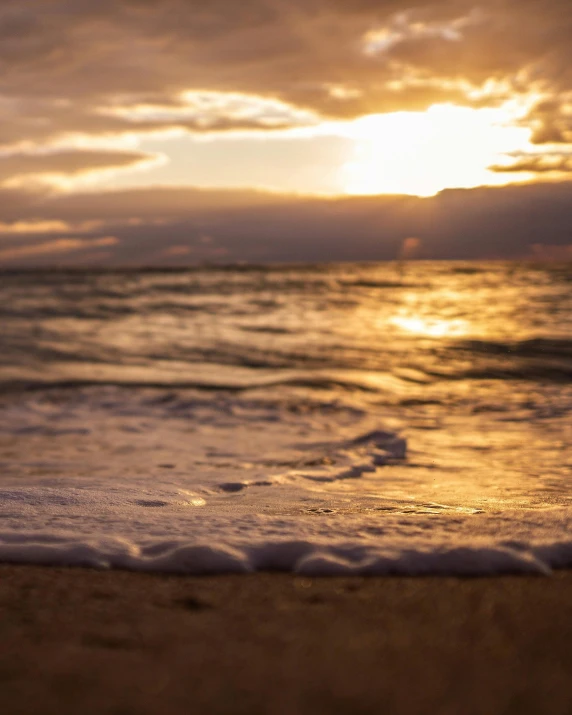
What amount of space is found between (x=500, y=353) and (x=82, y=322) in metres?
12.0

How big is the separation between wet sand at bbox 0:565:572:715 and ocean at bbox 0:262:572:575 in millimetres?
200

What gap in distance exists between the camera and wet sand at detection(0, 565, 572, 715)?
4.51ft

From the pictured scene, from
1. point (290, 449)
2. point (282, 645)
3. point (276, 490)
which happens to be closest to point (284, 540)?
point (282, 645)

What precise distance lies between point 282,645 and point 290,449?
400cm

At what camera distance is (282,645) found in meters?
1.60

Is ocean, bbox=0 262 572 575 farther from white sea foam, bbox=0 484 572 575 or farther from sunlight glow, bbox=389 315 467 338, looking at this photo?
sunlight glow, bbox=389 315 467 338

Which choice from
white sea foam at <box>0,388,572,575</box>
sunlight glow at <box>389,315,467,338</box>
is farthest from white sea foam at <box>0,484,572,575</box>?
sunlight glow at <box>389,315,467,338</box>

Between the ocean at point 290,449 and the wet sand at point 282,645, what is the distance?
200 millimetres

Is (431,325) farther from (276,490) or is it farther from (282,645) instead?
(282,645)

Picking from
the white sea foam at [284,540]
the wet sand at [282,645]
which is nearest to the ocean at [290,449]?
the white sea foam at [284,540]

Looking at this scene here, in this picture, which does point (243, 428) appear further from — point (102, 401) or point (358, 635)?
point (358, 635)

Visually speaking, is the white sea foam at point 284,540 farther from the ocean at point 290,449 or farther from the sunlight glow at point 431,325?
the sunlight glow at point 431,325

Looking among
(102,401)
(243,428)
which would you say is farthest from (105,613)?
(102,401)

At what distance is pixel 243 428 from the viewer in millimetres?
6566
